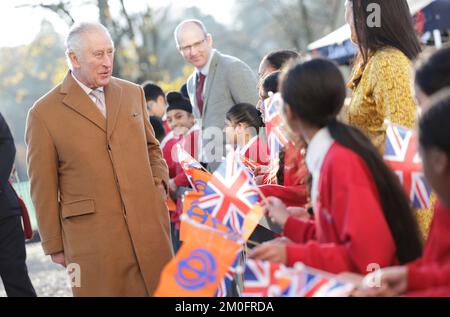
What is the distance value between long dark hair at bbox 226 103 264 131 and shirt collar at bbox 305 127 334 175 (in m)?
2.53

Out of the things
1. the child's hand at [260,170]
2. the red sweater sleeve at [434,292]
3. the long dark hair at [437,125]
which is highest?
the long dark hair at [437,125]

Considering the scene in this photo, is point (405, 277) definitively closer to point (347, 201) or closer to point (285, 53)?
point (347, 201)

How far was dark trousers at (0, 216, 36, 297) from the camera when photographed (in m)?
5.86

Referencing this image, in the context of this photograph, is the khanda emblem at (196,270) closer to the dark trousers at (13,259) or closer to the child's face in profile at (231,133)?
the child's face in profile at (231,133)

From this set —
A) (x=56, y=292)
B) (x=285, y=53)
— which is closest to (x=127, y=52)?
(x=56, y=292)

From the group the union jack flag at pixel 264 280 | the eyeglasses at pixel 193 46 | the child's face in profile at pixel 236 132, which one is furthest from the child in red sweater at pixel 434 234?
the eyeglasses at pixel 193 46

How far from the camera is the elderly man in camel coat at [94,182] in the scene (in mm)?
4250

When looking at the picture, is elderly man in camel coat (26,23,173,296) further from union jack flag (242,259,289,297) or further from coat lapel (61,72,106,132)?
union jack flag (242,259,289,297)

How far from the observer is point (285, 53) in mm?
5102

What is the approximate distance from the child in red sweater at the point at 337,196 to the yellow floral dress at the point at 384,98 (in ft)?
2.65

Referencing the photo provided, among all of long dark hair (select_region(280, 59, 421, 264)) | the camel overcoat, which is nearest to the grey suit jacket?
the camel overcoat

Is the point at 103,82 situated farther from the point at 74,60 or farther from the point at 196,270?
the point at 196,270

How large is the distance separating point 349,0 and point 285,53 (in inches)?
47.1

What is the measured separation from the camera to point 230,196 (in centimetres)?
306
